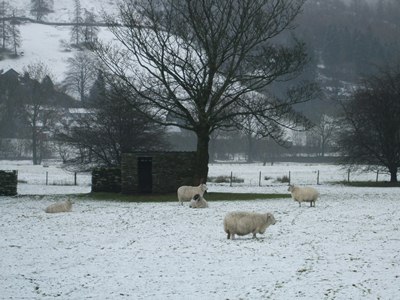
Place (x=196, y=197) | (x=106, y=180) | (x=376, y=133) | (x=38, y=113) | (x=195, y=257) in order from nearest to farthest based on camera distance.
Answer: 1. (x=195, y=257)
2. (x=196, y=197)
3. (x=106, y=180)
4. (x=376, y=133)
5. (x=38, y=113)

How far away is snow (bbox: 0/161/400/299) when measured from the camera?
10.4 m

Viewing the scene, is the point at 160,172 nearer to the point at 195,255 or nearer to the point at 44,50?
the point at 195,255

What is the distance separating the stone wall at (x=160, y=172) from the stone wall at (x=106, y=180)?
2.12 meters

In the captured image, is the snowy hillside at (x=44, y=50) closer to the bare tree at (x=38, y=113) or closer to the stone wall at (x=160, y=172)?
the bare tree at (x=38, y=113)

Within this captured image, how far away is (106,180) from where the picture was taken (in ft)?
121

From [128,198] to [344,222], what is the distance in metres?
16.1

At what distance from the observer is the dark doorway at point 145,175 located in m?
34.8

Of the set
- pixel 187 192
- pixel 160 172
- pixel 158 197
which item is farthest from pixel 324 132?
pixel 187 192

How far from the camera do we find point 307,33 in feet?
608

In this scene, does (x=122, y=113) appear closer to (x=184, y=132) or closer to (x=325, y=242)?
(x=325, y=242)

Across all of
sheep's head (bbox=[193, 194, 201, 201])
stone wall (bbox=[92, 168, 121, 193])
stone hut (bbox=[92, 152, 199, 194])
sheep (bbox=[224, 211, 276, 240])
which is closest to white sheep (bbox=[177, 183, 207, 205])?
sheep's head (bbox=[193, 194, 201, 201])

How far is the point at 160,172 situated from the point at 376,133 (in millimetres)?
24795

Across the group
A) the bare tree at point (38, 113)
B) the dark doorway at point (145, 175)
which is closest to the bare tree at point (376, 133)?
the dark doorway at point (145, 175)

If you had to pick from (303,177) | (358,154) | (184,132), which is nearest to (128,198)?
(358,154)
